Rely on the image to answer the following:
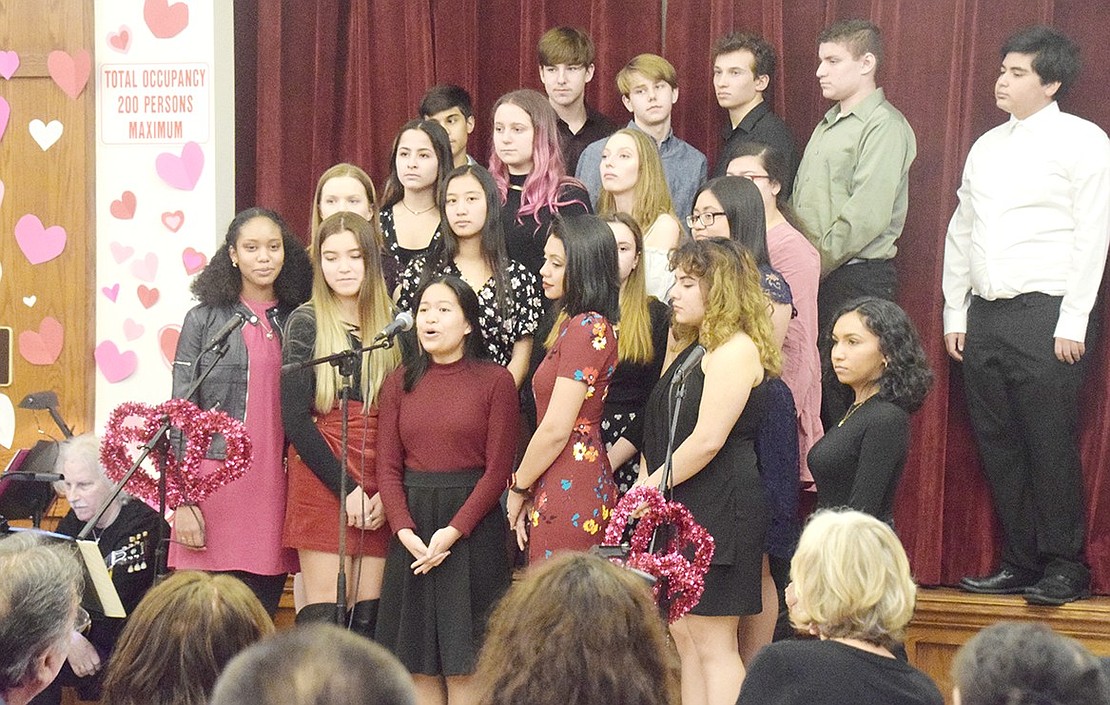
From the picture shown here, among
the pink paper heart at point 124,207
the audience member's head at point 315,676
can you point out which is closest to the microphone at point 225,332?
the pink paper heart at point 124,207

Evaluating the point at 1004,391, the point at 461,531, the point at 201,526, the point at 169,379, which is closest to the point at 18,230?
the point at 169,379

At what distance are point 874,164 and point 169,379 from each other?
2.64 m

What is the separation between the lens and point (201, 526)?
13.5 feet

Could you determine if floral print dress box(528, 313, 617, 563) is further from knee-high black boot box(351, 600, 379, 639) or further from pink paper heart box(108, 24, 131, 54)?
pink paper heart box(108, 24, 131, 54)

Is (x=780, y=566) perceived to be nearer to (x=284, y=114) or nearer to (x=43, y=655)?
(x=43, y=655)

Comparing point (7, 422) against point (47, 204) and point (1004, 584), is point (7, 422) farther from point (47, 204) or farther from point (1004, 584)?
point (1004, 584)

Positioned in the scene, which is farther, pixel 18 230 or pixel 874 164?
pixel 18 230

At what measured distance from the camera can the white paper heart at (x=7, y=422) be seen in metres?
5.30

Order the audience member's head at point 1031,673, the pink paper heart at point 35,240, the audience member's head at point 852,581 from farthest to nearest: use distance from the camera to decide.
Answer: the pink paper heart at point 35,240
the audience member's head at point 852,581
the audience member's head at point 1031,673

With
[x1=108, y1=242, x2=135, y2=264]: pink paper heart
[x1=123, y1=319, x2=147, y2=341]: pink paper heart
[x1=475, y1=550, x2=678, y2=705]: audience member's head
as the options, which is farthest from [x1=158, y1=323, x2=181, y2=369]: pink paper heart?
[x1=475, y1=550, x2=678, y2=705]: audience member's head

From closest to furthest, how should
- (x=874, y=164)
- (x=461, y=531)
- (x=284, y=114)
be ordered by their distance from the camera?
(x=461, y=531) < (x=874, y=164) < (x=284, y=114)

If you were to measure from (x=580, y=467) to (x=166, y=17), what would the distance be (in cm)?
253

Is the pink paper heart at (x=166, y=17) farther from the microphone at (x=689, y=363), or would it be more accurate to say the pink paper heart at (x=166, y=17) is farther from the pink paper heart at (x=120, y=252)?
the microphone at (x=689, y=363)

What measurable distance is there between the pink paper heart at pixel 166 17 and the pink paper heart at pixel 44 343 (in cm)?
115
